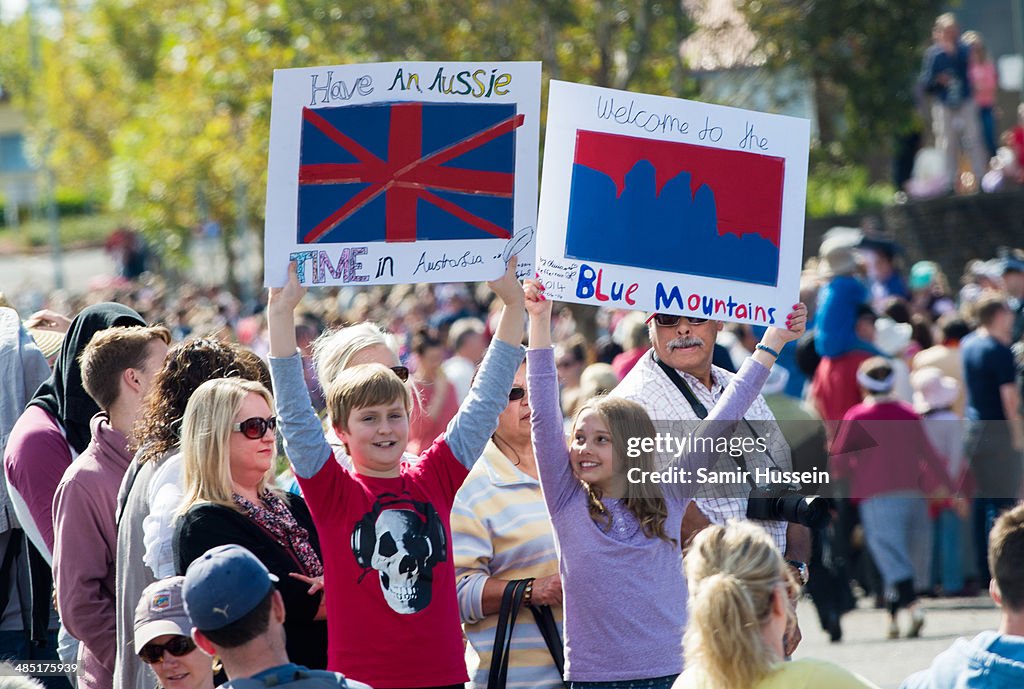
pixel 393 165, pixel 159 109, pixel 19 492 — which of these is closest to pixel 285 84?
pixel 393 165

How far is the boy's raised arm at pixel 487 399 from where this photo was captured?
191 inches

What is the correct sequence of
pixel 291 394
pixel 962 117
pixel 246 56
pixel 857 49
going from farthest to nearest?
pixel 246 56
pixel 962 117
pixel 857 49
pixel 291 394

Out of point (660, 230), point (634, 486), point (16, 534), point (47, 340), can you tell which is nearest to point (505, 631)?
point (634, 486)

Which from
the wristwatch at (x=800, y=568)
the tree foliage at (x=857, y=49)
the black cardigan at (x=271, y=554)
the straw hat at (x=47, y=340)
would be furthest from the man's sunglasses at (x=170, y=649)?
the tree foliage at (x=857, y=49)

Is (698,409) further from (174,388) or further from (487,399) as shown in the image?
(174,388)

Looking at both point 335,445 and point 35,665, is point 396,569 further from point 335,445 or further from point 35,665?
point 35,665

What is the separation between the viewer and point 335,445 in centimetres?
557

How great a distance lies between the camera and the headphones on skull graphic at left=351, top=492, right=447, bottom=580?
180 inches

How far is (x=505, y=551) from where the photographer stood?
5.28 meters

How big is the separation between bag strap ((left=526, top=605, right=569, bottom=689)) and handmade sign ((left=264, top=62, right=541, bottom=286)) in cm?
112

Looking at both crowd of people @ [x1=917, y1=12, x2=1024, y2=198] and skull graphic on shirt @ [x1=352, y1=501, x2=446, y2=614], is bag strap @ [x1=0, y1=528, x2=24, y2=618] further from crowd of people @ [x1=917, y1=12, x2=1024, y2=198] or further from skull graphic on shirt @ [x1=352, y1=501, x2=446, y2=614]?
crowd of people @ [x1=917, y1=12, x2=1024, y2=198]

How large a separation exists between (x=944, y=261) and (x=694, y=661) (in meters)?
16.1

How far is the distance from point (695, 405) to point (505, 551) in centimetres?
81

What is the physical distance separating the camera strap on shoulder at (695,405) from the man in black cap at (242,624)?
191 cm
